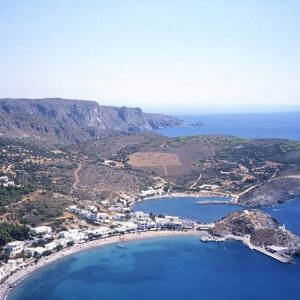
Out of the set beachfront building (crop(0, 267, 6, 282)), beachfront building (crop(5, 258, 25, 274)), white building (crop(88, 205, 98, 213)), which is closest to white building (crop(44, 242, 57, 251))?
beachfront building (crop(5, 258, 25, 274))

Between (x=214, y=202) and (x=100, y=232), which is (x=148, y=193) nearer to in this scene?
(x=214, y=202)

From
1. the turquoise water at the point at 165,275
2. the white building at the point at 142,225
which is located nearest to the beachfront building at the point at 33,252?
the turquoise water at the point at 165,275

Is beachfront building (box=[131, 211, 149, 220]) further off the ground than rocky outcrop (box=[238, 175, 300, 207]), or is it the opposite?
rocky outcrop (box=[238, 175, 300, 207])

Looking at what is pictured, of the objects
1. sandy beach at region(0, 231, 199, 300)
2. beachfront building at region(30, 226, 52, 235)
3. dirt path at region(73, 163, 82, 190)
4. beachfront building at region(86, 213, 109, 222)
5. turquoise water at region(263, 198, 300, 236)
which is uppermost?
dirt path at region(73, 163, 82, 190)

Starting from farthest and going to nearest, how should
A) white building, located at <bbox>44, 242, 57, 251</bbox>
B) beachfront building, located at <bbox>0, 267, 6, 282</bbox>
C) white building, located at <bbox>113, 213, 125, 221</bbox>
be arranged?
1. white building, located at <bbox>113, 213, 125, 221</bbox>
2. white building, located at <bbox>44, 242, 57, 251</bbox>
3. beachfront building, located at <bbox>0, 267, 6, 282</bbox>

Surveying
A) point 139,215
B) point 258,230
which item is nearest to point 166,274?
point 258,230

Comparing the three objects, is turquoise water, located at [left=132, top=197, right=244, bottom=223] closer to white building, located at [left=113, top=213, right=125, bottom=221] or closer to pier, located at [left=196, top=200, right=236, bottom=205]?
pier, located at [left=196, top=200, right=236, bottom=205]
